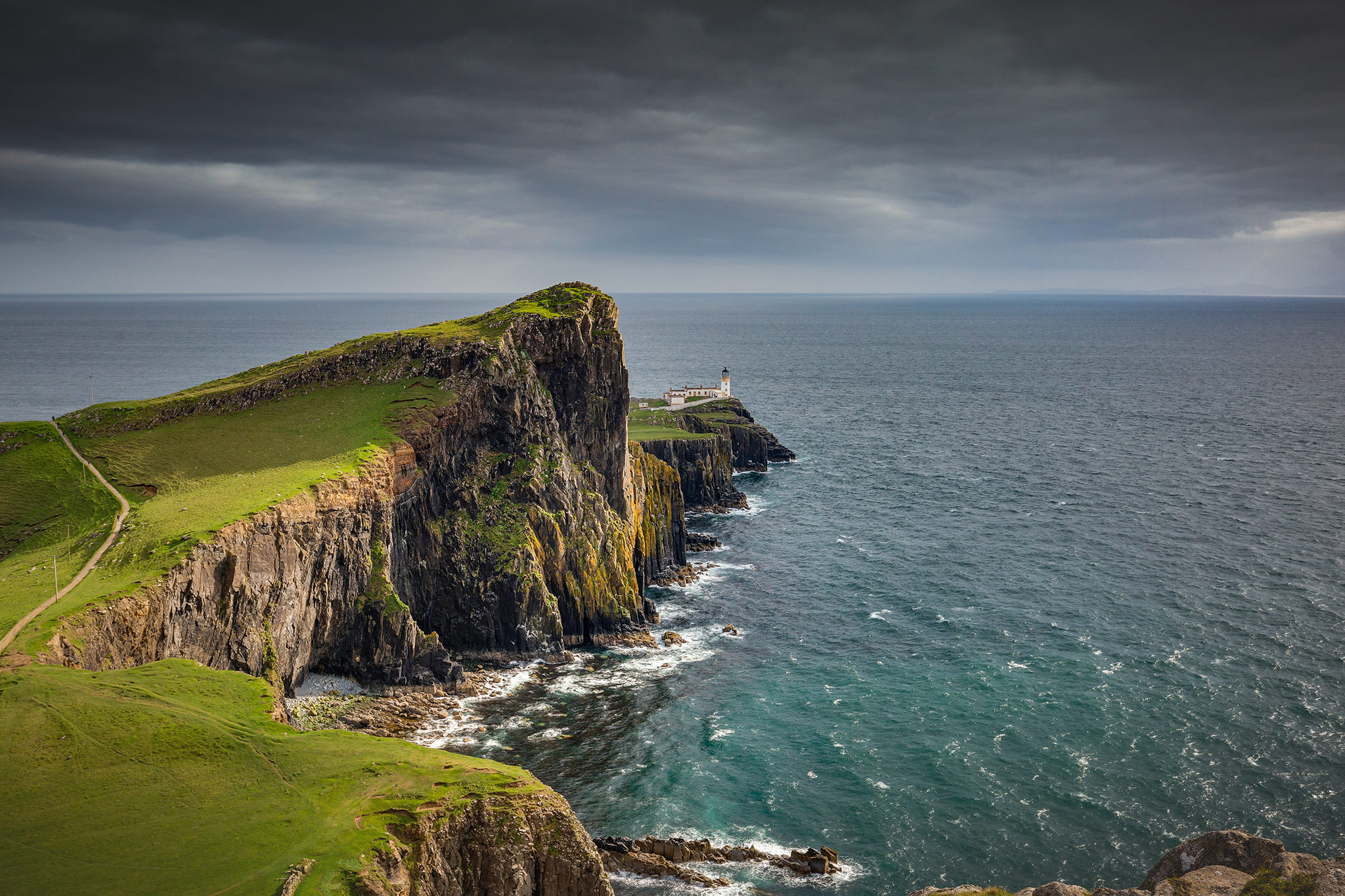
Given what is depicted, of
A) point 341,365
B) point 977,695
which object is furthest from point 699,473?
point 977,695

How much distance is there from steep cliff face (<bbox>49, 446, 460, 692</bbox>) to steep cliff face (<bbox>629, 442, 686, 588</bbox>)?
3094 cm

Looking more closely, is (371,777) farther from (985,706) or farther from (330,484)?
(985,706)

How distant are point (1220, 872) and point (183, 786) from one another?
5030 centimetres

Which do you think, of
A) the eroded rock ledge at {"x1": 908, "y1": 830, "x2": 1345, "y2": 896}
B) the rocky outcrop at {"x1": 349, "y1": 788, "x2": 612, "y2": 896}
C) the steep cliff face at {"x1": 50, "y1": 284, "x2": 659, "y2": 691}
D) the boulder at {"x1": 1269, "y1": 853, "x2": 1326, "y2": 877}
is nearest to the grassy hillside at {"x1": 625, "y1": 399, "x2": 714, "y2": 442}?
the steep cliff face at {"x1": 50, "y1": 284, "x2": 659, "y2": 691}

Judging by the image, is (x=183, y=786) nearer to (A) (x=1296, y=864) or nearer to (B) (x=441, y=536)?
(B) (x=441, y=536)

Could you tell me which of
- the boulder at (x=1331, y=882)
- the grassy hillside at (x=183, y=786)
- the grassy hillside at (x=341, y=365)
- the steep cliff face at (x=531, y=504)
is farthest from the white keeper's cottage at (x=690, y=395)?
the boulder at (x=1331, y=882)

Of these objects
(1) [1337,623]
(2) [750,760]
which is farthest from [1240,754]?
(2) [750,760]

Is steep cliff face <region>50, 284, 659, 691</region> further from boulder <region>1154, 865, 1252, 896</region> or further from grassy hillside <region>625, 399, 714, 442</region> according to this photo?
boulder <region>1154, 865, 1252, 896</region>

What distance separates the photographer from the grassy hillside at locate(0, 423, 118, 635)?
54.7m

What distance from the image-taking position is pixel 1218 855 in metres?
44.2

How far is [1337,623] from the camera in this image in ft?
263

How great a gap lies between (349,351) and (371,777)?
6312 centimetres

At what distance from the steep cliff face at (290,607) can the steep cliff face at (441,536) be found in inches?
5.0

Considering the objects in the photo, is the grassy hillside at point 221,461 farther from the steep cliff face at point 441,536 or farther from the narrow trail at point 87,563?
the steep cliff face at point 441,536
